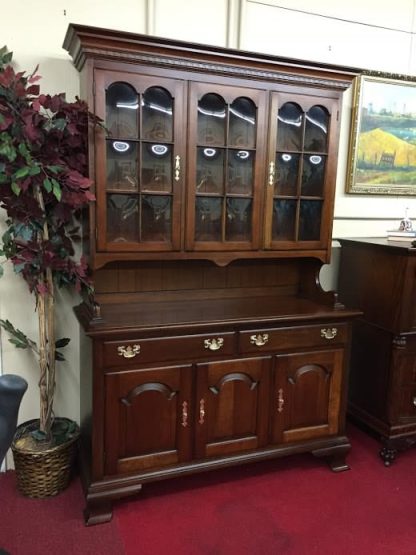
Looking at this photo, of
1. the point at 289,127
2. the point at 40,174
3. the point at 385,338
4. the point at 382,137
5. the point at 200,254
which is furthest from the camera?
the point at 382,137

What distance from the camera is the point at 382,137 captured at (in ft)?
9.75

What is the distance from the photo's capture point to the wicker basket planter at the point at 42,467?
2182 millimetres

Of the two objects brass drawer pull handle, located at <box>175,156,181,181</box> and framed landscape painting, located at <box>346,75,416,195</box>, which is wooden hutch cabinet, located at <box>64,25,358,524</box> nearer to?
brass drawer pull handle, located at <box>175,156,181,181</box>

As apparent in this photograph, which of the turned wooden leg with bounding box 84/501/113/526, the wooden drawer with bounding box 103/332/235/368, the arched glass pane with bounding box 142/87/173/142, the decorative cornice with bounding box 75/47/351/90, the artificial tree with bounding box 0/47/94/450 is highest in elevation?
the decorative cornice with bounding box 75/47/351/90

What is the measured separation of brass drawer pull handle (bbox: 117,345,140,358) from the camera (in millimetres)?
2033

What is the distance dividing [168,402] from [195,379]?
16 cm

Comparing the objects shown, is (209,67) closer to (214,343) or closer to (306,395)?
(214,343)

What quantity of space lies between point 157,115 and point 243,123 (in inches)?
17.1

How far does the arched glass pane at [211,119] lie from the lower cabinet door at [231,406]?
3.51 ft

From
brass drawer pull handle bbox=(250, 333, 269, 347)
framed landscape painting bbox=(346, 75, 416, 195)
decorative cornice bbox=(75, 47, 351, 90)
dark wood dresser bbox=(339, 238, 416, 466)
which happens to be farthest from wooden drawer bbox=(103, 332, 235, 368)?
framed landscape painting bbox=(346, 75, 416, 195)

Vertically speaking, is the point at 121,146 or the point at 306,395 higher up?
the point at 121,146

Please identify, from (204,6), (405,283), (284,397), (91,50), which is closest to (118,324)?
(284,397)

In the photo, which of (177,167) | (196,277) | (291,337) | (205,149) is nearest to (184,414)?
(291,337)

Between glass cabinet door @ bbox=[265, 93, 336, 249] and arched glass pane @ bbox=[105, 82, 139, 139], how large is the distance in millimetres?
683
